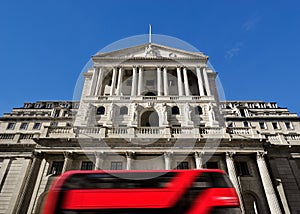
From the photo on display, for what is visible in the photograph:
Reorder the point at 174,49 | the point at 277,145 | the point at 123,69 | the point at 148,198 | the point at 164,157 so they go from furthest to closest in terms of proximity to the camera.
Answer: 1. the point at 174,49
2. the point at 123,69
3. the point at 277,145
4. the point at 164,157
5. the point at 148,198

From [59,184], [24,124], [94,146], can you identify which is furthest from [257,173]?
[24,124]

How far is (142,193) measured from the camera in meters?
8.70

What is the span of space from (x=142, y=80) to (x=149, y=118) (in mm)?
8006

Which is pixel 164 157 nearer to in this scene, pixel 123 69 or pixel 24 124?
pixel 123 69

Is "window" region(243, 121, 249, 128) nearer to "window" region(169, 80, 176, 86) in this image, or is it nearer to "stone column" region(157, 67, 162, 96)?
"window" region(169, 80, 176, 86)

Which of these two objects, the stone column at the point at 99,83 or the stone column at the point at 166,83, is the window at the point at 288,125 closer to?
the stone column at the point at 166,83

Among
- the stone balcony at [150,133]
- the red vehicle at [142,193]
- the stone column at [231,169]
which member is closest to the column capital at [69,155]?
the stone balcony at [150,133]

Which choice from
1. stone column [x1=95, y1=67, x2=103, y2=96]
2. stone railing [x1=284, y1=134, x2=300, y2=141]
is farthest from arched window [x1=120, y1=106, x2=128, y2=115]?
stone railing [x1=284, y1=134, x2=300, y2=141]

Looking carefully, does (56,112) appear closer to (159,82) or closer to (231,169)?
(159,82)

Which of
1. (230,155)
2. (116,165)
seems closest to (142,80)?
(116,165)

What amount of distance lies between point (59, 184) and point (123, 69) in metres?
26.5

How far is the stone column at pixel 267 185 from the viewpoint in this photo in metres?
16.3

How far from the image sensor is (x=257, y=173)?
19.2m

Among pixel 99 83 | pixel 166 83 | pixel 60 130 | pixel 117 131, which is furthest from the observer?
pixel 99 83
